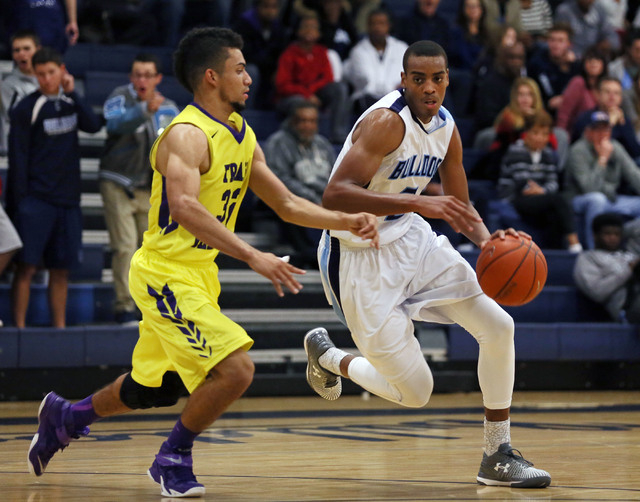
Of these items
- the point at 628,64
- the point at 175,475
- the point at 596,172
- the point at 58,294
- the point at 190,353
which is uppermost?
the point at 628,64

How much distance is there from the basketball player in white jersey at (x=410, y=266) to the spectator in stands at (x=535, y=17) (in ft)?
25.7

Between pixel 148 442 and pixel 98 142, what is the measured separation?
4.57m

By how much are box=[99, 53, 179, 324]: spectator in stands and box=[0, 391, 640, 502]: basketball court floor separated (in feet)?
3.90

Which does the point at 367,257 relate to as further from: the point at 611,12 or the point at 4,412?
the point at 611,12

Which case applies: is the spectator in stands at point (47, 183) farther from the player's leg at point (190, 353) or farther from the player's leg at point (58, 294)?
the player's leg at point (190, 353)

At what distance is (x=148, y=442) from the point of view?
568cm

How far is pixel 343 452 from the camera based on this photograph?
529 centimetres

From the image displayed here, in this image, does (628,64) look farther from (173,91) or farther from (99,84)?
(99,84)

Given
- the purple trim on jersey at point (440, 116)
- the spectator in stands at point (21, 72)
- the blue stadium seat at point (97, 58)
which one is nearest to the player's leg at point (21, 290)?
the spectator in stands at point (21, 72)

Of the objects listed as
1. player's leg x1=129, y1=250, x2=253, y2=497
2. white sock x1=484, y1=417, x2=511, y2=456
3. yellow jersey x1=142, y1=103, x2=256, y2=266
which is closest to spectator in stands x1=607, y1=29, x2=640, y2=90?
white sock x1=484, y1=417, x2=511, y2=456

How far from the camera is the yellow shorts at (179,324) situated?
3934 mm

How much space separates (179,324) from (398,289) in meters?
1.00

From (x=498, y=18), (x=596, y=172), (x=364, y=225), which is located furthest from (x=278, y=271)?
(x=498, y=18)

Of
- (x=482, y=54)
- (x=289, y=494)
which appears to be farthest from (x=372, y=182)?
(x=482, y=54)
